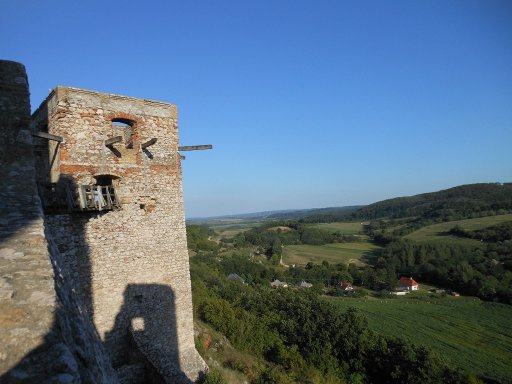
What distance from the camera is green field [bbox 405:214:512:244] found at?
72.0 metres

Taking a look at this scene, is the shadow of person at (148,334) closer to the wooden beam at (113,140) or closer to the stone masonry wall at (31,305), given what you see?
the wooden beam at (113,140)

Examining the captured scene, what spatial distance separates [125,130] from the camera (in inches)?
333

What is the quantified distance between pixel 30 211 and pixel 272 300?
32035 mm

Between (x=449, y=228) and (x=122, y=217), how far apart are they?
294 ft

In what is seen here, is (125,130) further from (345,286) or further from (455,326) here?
(345,286)

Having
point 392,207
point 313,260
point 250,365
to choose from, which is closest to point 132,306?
point 250,365

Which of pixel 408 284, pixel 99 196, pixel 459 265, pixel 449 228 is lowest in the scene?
pixel 408 284

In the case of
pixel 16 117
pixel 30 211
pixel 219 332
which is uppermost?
pixel 16 117

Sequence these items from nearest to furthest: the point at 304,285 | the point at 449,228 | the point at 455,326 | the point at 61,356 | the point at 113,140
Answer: the point at 61,356
the point at 113,140
the point at 455,326
the point at 304,285
the point at 449,228

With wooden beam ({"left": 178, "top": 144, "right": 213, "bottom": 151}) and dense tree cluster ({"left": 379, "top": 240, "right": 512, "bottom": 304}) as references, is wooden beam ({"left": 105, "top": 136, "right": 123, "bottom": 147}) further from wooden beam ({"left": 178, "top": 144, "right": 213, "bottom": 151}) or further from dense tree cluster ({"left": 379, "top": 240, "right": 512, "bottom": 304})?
dense tree cluster ({"left": 379, "top": 240, "right": 512, "bottom": 304})

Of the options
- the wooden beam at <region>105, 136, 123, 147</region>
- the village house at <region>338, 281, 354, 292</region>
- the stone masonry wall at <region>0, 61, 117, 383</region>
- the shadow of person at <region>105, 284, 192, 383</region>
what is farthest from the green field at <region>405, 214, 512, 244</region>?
the stone masonry wall at <region>0, 61, 117, 383</region>

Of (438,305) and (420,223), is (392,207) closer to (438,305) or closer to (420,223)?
(420,223)

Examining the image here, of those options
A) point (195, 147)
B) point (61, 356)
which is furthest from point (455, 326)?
point (61, 356)

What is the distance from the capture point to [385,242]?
89375 millimetres
